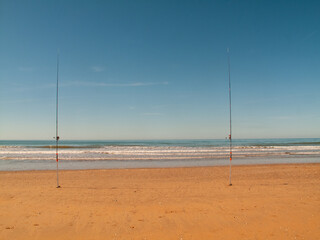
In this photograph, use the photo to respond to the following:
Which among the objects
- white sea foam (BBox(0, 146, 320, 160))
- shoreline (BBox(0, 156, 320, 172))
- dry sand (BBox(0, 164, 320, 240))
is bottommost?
white sea foam (BBox(0, 146, 320, 160))

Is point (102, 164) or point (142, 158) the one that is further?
point (142, 158)

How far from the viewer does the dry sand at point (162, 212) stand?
4750 millimetres

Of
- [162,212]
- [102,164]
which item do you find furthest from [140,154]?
[162,212]

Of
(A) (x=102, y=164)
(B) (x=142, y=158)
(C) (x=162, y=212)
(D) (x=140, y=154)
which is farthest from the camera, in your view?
(D) (x=140, y=154)

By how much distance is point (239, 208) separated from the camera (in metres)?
6.07

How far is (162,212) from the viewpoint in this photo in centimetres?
587

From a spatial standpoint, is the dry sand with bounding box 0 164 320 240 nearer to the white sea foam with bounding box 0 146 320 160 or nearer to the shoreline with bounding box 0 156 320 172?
the shoreline with bounding box 0 156 320 172

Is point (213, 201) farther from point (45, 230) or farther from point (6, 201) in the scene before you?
point (6, 201)

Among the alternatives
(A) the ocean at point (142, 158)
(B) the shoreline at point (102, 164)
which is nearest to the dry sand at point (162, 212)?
(B) the shoreline at point (102, 164)

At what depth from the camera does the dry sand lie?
4750 mm

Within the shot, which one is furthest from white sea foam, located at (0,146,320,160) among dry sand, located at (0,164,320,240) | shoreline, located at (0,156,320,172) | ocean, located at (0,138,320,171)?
dry sand, located at (0,164,320,240)

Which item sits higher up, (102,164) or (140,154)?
(102,164)

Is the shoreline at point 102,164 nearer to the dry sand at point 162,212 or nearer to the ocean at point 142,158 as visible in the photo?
the ocean at point 142,158

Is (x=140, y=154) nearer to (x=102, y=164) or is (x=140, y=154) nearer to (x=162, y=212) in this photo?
(x=102, y=164)
